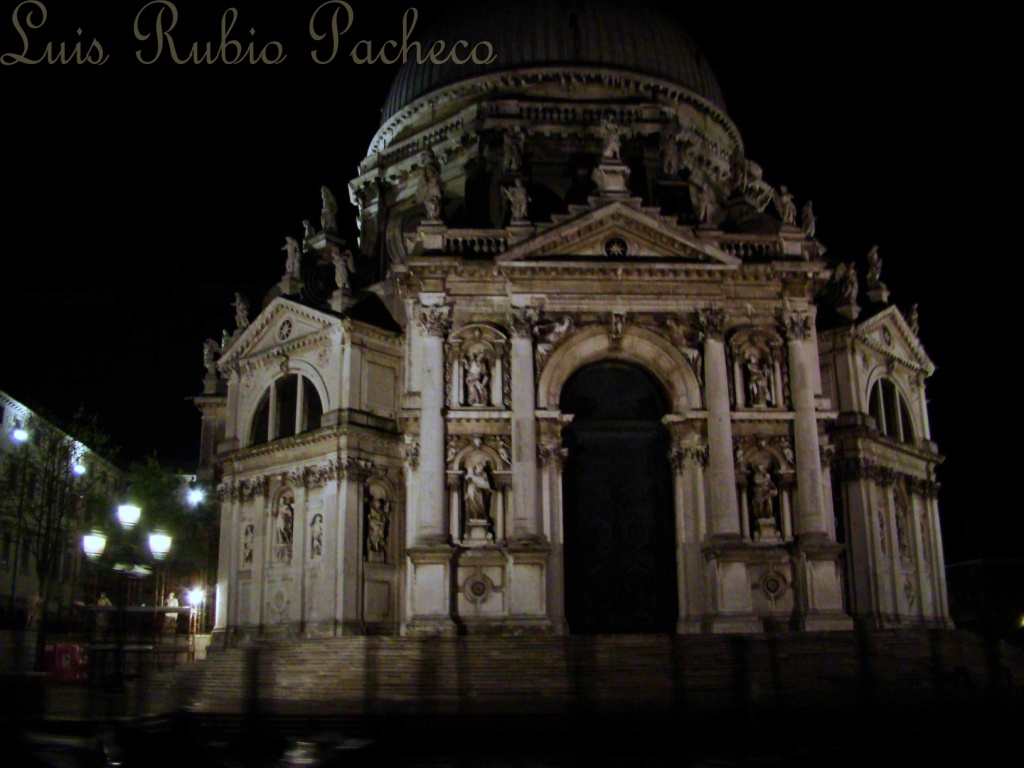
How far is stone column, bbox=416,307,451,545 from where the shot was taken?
30.3 m

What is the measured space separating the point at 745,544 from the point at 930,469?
15.4 m

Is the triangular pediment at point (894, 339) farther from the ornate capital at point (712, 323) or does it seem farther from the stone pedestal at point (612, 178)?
the stone pedestal at point (612, 178)

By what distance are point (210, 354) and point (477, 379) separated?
19599mm

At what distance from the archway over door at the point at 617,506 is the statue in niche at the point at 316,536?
8.37 meters

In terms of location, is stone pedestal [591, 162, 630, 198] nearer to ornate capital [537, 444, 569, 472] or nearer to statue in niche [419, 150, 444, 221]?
statue in niche [419, 150, 444, 221]

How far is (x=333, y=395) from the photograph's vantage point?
36000 millimetres

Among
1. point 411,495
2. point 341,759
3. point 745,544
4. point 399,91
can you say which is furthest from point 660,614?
point 399,91

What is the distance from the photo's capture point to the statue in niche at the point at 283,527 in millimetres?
36625

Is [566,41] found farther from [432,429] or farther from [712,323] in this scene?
[432,429]

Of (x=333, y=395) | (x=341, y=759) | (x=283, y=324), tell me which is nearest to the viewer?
(x=341, y=759)

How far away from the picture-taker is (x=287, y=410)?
38.4 meters

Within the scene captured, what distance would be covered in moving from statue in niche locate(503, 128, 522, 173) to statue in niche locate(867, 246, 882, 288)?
1487 cm

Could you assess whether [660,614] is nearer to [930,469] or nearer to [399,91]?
[930,469]

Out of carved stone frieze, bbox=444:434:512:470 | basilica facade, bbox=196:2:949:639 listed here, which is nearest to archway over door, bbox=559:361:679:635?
basilica facade, bbox=196:2:949:639
